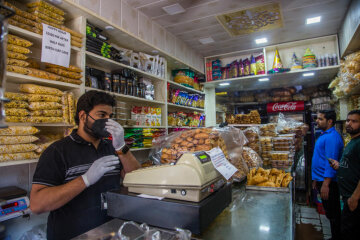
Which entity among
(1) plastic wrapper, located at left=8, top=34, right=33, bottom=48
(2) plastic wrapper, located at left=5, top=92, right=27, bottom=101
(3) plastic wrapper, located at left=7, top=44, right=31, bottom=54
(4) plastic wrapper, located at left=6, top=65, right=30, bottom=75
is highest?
(1) plastic wrapper, located at left=8, top=34, right=33, bottom=48

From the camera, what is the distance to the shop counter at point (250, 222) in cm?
98

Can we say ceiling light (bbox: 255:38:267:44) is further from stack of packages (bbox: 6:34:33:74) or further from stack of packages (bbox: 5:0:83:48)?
stack of packages (bbox: 6:34:33:74)

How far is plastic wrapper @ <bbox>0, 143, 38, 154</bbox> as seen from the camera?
5.35 feet

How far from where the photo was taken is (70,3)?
80.3 inches

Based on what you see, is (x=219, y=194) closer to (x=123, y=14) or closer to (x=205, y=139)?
(x=205, y=139)

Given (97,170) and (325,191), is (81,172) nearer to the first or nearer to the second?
(97,170)

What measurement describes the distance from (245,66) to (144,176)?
4.12 metres

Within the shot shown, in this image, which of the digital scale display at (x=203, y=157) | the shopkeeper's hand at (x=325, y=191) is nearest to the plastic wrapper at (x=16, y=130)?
the digital scale display at (x=203, y=157)

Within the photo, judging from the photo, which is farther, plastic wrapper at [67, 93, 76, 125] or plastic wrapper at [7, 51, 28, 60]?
plastic wrapper at [67, 93, 76, 125]

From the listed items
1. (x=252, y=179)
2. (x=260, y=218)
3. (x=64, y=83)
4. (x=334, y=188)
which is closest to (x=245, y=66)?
(x=334, y=188)

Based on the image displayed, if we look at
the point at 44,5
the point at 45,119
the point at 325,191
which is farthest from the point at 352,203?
the point at 44,5

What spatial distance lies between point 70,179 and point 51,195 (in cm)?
19

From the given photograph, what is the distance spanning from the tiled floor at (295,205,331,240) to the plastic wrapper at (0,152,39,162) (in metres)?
3.70

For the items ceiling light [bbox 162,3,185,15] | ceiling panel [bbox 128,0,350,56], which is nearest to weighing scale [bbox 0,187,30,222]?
ceiling panel [bbox 128,0,350,56]
